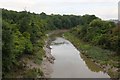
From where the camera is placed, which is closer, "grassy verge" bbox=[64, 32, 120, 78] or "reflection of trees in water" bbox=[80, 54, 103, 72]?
"grassy verge" bbox=[64, 32, 120, 78]

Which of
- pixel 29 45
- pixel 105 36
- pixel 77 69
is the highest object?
pixel 105 36

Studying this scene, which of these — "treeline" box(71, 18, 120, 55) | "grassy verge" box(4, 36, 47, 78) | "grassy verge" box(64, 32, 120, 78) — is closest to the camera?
"grassy verge" box(4, 36, 47, 78)

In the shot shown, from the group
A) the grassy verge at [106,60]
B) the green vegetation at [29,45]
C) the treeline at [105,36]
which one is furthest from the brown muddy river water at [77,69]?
the treeline at [105,36]

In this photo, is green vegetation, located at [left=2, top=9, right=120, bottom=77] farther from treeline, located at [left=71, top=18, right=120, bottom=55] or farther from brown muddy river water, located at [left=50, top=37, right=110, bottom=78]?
brown muddy river water, located at [left=50, top=37, right=110, bottom=78]

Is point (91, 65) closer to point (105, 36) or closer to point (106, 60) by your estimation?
point (106, 60)

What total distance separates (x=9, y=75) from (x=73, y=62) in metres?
16.7

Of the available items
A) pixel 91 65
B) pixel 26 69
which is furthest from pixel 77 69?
pixel 26 69

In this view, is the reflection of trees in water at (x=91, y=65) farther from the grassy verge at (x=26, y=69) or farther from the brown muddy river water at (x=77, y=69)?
the grassy verge at (x=26, y=69)

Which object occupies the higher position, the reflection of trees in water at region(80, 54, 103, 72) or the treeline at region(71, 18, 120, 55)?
the treeline at region(71, 18, 120, 55)

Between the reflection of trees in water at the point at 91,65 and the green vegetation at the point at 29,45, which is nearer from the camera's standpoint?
the green vegetation at the point at 29,45

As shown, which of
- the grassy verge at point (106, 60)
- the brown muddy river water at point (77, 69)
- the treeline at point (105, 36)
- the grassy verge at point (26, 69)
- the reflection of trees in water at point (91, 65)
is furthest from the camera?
the treeline at point (105, 36)

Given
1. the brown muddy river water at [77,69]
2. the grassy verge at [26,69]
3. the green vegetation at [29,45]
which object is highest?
the green vegetation at [29,45]

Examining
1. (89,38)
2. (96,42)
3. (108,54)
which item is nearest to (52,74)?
(108,54)

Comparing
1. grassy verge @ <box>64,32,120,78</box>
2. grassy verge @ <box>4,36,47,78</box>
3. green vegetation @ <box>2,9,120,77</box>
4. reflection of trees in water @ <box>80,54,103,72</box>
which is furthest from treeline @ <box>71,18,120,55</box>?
grassy verge @ <box>4,36,47,78</box>
